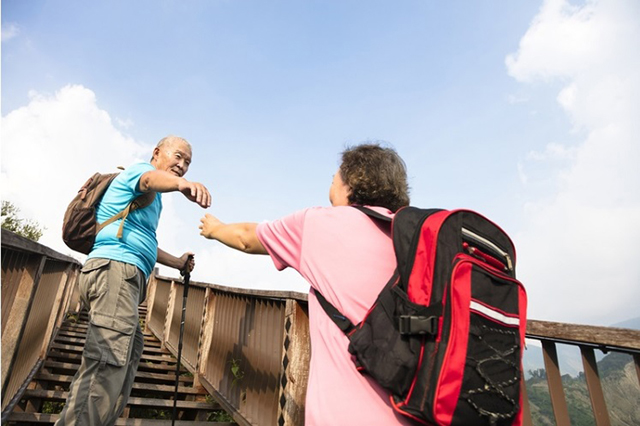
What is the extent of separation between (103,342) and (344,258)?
6.74ft

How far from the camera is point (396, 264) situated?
1.53 m

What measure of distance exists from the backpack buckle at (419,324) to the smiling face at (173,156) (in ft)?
8.46

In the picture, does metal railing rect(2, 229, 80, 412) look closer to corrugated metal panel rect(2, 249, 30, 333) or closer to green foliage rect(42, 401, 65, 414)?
corrugated metal panel rect(2, 249, 30, 333)

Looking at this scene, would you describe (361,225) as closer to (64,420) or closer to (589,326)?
(589,326)

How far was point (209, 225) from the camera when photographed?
7.23 feet

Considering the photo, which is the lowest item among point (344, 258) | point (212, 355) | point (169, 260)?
point (212, 355)

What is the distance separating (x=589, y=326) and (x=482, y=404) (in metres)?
0.86

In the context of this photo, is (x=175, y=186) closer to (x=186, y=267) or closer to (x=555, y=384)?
(x=186, y=267)

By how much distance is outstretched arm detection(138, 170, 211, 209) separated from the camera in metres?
2.38

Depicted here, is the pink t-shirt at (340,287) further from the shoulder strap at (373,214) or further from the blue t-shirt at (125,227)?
the blue t-shirt at (125,227)

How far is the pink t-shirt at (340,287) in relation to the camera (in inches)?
55.6

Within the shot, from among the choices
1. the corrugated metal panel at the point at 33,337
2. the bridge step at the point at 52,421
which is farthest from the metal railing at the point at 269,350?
the corrugated metal panel at the point at 33,337

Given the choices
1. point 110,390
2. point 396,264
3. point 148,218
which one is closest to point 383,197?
point 396,264

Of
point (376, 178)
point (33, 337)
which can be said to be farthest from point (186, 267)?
point (376, 178)
